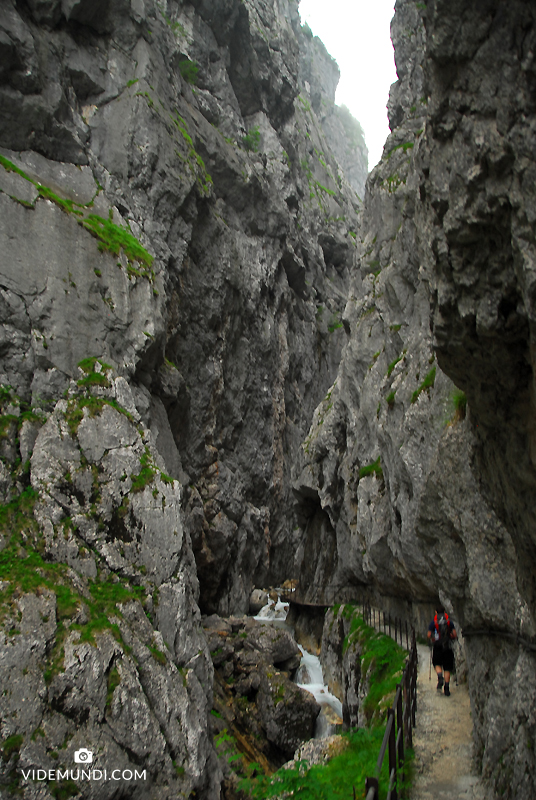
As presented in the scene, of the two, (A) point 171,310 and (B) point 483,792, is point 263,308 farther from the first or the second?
(B) point 483,792

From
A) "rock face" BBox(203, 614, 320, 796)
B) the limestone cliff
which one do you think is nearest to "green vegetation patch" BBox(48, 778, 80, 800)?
the limestone cliff

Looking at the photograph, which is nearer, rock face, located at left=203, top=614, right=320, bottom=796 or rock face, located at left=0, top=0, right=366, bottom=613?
rock face, located at left=203, top=614, right=320, bottom=796

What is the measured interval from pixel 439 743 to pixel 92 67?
28.4 metres

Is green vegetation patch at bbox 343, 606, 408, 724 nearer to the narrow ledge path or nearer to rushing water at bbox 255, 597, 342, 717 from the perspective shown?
the narrow ledge path

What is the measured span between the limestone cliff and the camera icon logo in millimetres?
79

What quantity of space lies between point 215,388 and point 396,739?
21.7 metres

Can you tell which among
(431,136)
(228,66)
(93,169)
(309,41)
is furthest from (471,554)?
(309,41)

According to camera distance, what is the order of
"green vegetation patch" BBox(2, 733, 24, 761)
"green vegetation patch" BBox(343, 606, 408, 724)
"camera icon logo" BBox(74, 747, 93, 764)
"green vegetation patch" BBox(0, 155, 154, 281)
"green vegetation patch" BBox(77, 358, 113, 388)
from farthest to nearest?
"green vegetation patch" BBox(0, 155, 154, 281)
"green vegetation patch" BBox(77, 358, 113, 388)
"green vegetation patch" BBox(343, 606, 408, 724)
"camera icon logo" BBox(74, 747, 93, 764)
"green vegetation patch" BBox(2, 733, 24, 761)

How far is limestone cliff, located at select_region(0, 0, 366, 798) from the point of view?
962 centimetres

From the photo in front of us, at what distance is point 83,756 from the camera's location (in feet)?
27.5

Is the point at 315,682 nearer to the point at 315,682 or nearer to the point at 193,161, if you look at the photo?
the point at 315,682

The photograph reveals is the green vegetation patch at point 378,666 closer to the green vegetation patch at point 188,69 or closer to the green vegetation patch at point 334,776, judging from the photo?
the green vegetation patch at point 334,776

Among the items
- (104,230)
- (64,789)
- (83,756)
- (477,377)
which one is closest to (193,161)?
(104,230)

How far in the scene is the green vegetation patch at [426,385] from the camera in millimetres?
10875
